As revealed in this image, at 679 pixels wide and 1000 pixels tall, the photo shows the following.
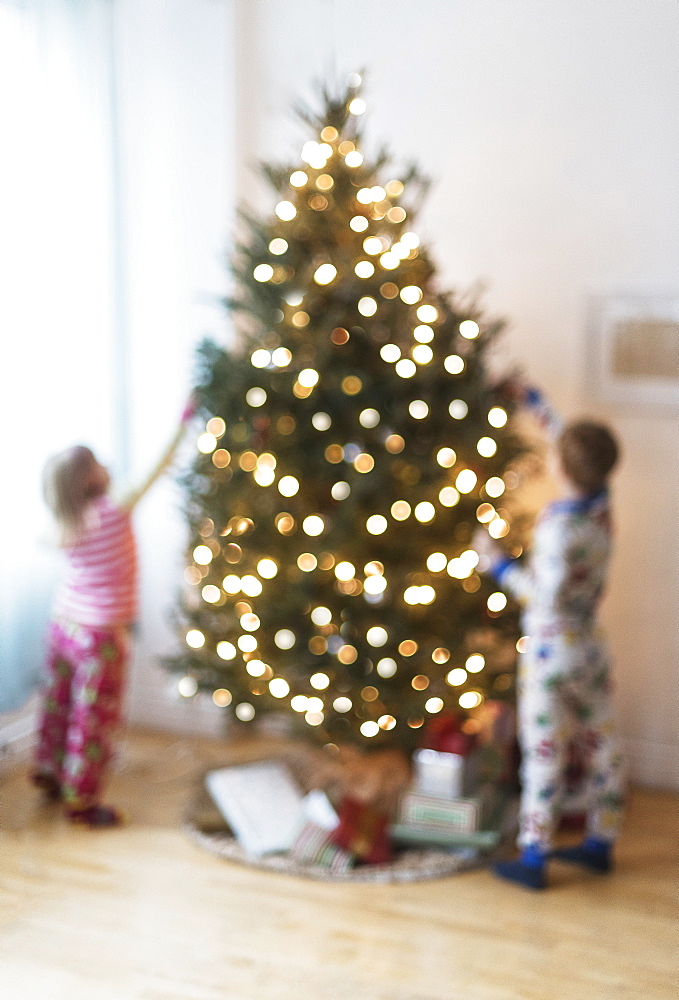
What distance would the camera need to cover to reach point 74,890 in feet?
9.21

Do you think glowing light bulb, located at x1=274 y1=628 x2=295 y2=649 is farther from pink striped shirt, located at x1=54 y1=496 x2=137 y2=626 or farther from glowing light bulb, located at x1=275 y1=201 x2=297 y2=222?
glowing light bulb, located at x1=275 y1=201 x2=297 y2=222

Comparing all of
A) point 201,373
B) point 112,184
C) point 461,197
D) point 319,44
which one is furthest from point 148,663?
point 319,44

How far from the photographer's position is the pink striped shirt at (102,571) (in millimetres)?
3094

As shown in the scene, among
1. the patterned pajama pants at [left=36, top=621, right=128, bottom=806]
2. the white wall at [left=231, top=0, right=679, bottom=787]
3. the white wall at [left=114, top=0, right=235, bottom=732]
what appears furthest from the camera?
the white wall at [left=114, top=0, right=235, bottom=732]

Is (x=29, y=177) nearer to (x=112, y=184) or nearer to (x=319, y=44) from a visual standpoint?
(x=112, y=184)

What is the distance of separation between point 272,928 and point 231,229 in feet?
6.99

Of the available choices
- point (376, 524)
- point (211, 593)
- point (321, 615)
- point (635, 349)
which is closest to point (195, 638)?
point (211, 593)

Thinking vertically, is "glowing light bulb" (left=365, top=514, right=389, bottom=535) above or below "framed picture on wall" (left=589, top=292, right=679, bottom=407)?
below

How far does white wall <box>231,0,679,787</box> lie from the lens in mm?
3285

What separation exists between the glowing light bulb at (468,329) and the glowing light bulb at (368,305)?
246mm

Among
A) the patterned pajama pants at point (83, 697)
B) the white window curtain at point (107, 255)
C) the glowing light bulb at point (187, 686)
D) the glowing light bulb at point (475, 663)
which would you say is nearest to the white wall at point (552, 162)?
the white window curtain at point (107, 255)

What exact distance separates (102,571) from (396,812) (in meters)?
1.06

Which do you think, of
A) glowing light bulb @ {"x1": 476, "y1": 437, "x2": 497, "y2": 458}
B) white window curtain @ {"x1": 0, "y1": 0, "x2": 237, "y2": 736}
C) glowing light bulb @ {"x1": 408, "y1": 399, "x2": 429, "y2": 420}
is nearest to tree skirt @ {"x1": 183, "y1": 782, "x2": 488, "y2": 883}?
white window curtain @ {"x1": 0, "y1": 0, "x2": 237, "y2": 736}

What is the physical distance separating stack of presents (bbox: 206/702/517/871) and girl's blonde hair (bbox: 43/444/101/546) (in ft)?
2.89
